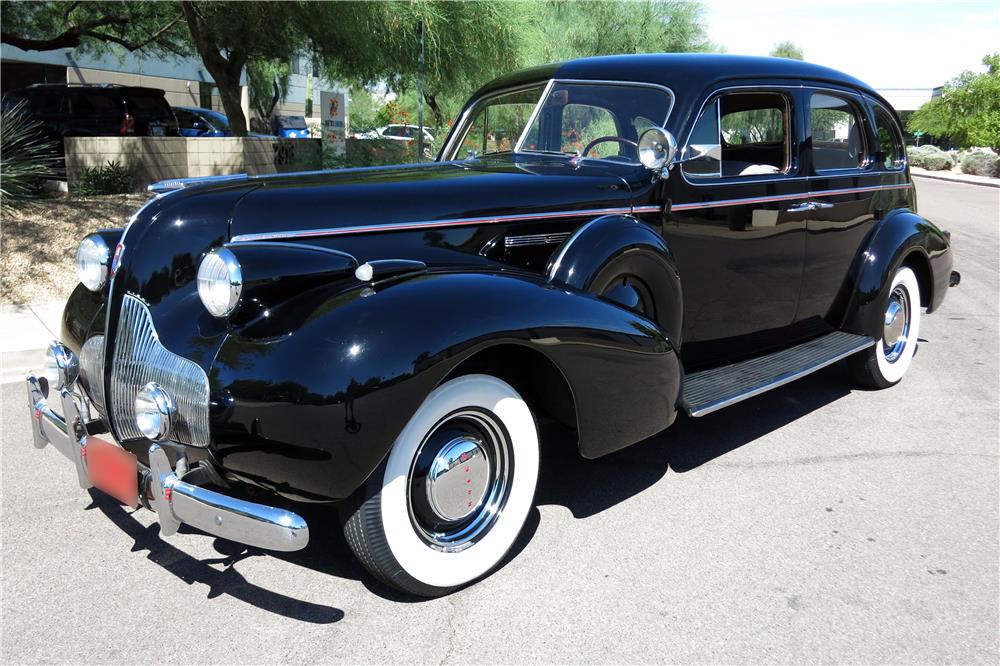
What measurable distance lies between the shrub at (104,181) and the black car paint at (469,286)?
7490 millimetres

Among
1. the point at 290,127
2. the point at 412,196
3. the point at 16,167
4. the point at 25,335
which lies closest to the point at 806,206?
the point at 412,196

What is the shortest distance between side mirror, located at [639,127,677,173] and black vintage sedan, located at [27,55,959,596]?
0.04 feet

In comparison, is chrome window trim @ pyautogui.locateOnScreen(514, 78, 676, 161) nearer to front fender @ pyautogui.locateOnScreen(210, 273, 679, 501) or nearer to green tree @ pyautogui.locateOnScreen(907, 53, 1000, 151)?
front fender @ pyautogui.locateOnScreen(210, 273, 679, 501)

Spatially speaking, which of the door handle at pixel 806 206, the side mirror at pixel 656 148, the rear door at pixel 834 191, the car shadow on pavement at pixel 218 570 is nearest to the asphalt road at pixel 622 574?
the car shadow on pavement at pixel 218 570

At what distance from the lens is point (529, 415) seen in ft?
9.70

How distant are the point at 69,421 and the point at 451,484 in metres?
1.32

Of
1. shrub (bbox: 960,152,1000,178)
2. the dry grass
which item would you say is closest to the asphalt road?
the dry grass

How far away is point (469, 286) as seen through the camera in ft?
8.99

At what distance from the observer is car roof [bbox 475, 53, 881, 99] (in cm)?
399

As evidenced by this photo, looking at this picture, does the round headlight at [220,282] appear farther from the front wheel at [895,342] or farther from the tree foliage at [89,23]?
the tree foliage at [89,23]

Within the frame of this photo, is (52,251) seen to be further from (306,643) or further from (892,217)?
(892,217)

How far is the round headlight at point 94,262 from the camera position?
10.4 feet

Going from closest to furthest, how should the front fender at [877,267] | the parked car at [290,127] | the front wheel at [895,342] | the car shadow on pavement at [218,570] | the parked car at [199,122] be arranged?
the car shadow on pavement at [218,570]
the front fender at [877,267]
the front wheel at [895,342]
the parked car at [199,122]
the parked car at [290,127]

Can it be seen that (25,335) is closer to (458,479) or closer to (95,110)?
(458,479)
